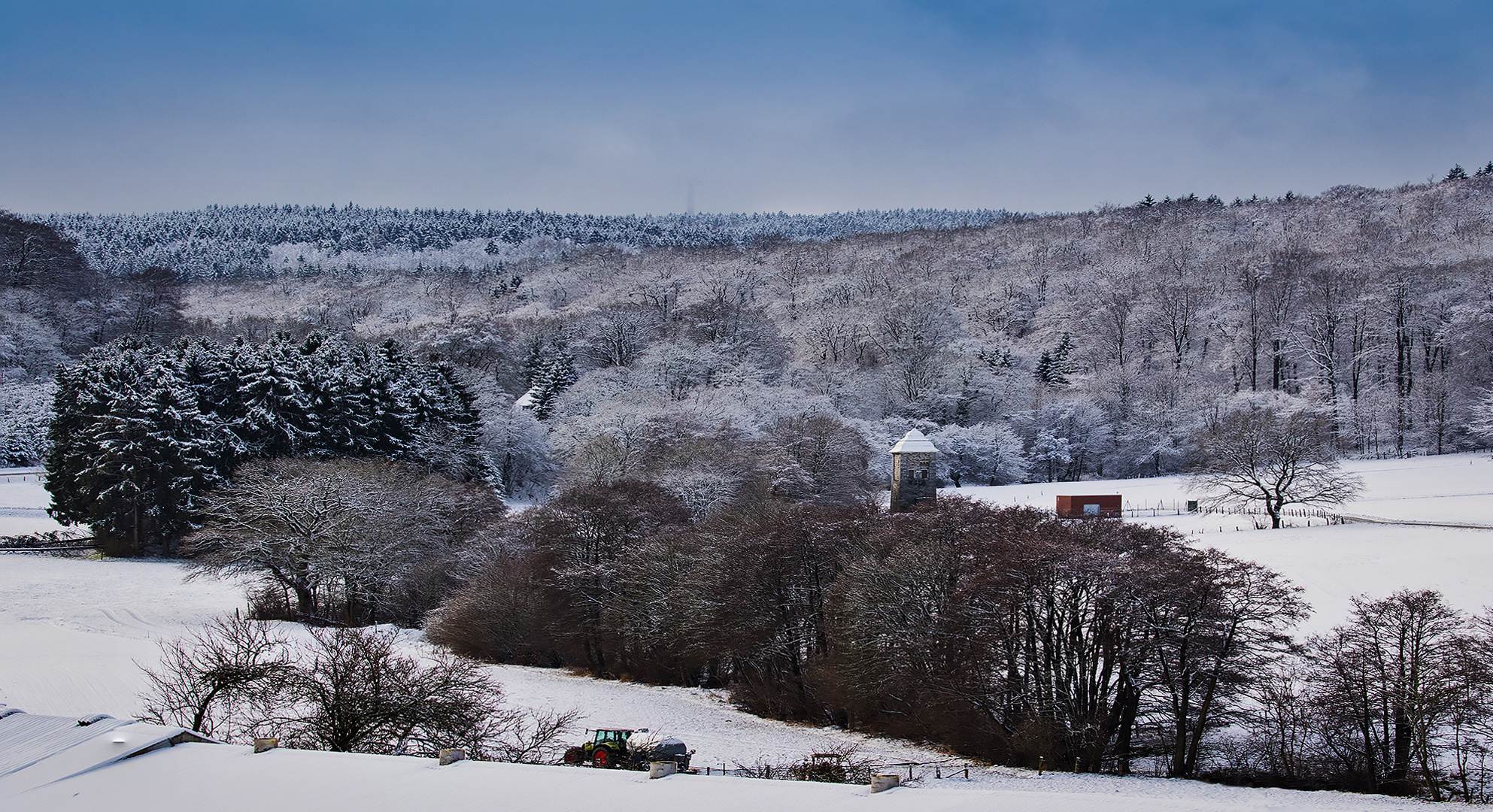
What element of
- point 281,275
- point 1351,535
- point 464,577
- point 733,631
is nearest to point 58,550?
point 464,577

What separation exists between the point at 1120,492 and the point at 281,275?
5455 inches

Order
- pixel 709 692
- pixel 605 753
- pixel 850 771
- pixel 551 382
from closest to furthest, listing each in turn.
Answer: pixel 850 771 → pixel 605 753 → pixel 709 692 → pixel 551 382

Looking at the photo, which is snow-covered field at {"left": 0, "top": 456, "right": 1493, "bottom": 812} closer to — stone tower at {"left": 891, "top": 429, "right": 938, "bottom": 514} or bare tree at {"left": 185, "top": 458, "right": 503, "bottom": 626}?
bare tree at {"left": 185, "top": 458, "right": 503, "bottom": 626}

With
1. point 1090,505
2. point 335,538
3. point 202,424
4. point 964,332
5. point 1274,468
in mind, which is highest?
point 964,332

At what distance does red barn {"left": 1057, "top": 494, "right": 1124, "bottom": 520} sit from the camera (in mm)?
45594

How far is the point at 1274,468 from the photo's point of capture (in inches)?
1852

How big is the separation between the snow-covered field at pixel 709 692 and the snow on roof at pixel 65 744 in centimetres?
39

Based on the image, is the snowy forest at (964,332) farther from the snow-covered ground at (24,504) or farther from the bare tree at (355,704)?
the bare tree at (355,704)

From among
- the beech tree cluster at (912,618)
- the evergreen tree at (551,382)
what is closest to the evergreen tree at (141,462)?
the beech tree cluster at (912,618)

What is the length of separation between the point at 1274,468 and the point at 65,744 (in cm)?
4803

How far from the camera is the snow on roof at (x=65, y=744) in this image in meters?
13.3

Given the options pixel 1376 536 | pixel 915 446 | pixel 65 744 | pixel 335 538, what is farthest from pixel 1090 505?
pixel 65 744

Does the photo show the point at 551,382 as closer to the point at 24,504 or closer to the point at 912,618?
the point at 24,504

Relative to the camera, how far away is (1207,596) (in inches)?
912
